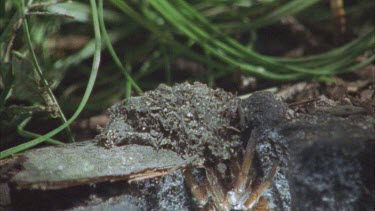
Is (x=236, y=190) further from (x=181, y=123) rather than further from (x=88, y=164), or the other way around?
(x=88, y=164)

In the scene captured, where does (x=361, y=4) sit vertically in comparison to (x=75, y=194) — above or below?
above

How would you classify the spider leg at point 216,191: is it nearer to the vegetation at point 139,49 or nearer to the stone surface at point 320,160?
the stone surface at point 320,160

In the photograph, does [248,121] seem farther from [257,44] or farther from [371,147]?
[257,44]

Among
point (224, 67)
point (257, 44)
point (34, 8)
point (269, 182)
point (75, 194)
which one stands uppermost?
point (257, 44)

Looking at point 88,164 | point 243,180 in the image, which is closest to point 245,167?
point 243,180

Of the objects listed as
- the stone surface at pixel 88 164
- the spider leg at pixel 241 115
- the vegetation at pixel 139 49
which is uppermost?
the vegetation at pixel 139 49

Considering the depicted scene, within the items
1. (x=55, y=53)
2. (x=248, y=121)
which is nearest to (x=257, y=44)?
(x=55, y=53)

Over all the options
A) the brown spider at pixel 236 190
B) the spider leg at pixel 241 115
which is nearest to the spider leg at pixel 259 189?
the brown spider at pixel 236 190
